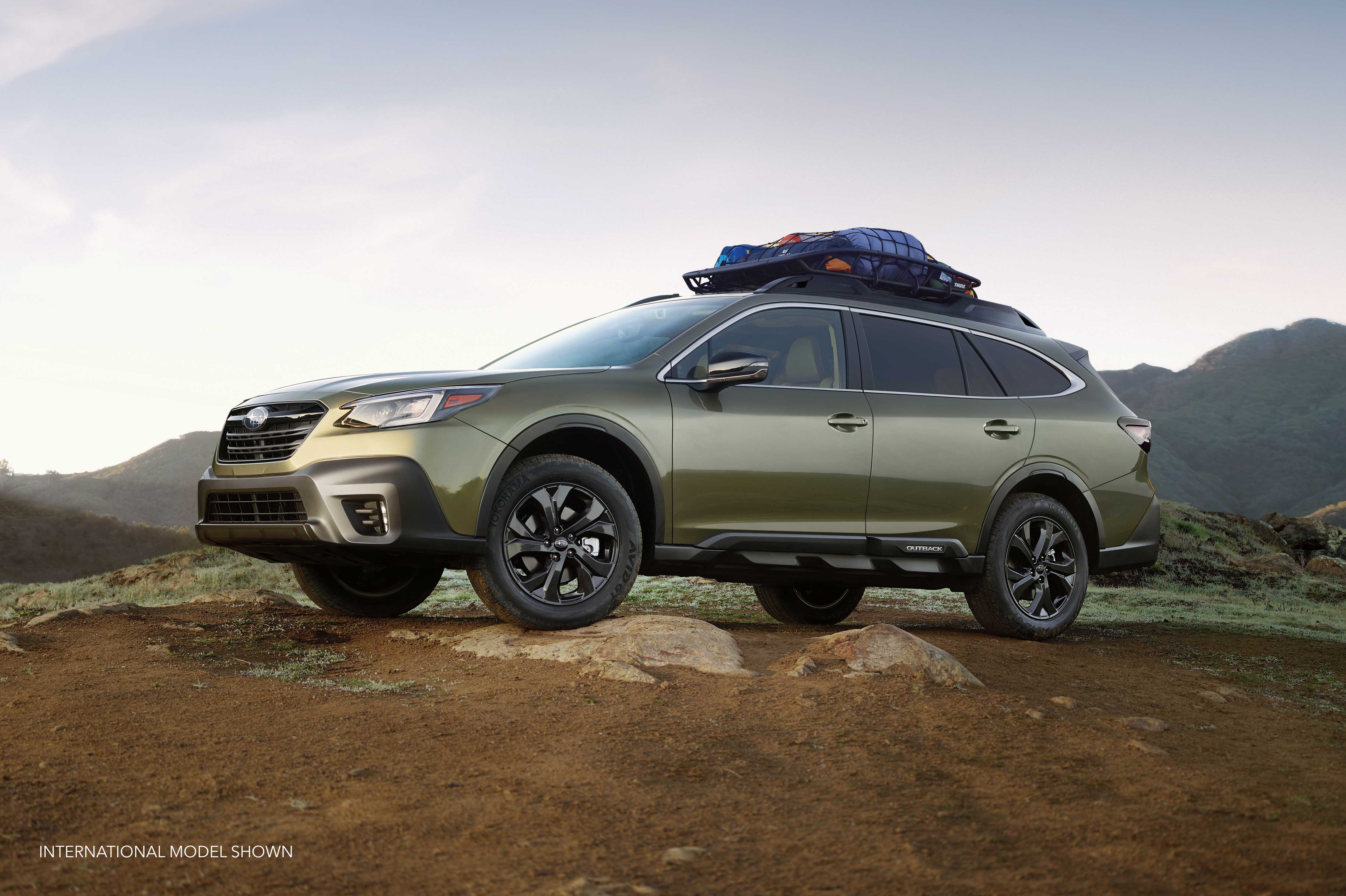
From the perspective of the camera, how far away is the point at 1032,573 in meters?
7.21

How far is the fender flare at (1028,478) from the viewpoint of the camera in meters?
6.98

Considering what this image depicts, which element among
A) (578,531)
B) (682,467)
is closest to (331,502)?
(578,531)

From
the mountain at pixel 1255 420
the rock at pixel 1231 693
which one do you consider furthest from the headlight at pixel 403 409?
the mountain at pixel 1255 420

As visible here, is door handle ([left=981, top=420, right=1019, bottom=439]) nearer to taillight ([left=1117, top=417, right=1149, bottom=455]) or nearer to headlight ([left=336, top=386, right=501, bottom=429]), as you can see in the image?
taillight ([left=1117, top=417, right=1149, bottom=455])

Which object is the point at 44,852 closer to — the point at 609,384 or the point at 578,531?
the point at 578,531

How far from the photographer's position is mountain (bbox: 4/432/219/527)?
176 ft

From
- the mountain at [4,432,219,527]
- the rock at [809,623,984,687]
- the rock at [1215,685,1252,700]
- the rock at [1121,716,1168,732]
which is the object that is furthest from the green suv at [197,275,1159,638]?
the mountain at [4,432,219,527]

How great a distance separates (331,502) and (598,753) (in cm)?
216

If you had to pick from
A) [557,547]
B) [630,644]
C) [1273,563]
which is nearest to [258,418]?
[557,547]

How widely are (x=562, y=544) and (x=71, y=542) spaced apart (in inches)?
1582

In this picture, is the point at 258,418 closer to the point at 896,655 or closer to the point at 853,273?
the point at 896,655

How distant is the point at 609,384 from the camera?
5754 mm

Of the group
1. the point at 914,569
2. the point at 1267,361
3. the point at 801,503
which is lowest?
the point at 914,569

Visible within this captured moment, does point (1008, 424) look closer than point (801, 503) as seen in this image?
No
